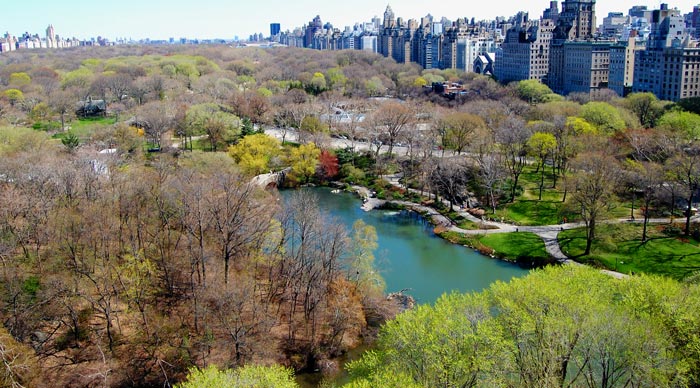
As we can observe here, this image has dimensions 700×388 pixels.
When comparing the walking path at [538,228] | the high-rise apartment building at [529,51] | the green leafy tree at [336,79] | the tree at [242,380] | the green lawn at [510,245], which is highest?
the high-rise apartment building at [529,51]

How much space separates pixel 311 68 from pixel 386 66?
12.2 meters

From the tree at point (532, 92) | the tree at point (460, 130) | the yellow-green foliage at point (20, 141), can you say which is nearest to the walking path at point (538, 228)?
the tree at point (460, 130)

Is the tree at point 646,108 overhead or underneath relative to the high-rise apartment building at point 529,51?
underneath

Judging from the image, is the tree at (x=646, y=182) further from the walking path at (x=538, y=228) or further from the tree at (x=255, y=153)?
the tree at (x=255, y=153)

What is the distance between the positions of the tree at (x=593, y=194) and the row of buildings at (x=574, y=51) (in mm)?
34422

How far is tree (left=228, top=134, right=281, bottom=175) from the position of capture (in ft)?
136

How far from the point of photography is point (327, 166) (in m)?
43.8

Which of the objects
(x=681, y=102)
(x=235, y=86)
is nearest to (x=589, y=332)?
(x=681, y=102)

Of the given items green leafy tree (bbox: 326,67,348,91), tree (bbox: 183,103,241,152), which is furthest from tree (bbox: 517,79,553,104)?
tree (bbox: 183,103,241,152)

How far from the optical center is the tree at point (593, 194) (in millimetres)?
28281

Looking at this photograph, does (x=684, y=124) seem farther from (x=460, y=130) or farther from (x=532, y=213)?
(x=532, y=213)

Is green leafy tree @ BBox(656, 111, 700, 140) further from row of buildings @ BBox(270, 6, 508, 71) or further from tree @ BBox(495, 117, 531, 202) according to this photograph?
row of buildings @ BBox(270, 6, 508, 71)

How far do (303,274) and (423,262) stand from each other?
29.0 ft

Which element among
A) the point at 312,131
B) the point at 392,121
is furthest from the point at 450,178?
the point at 312,131
